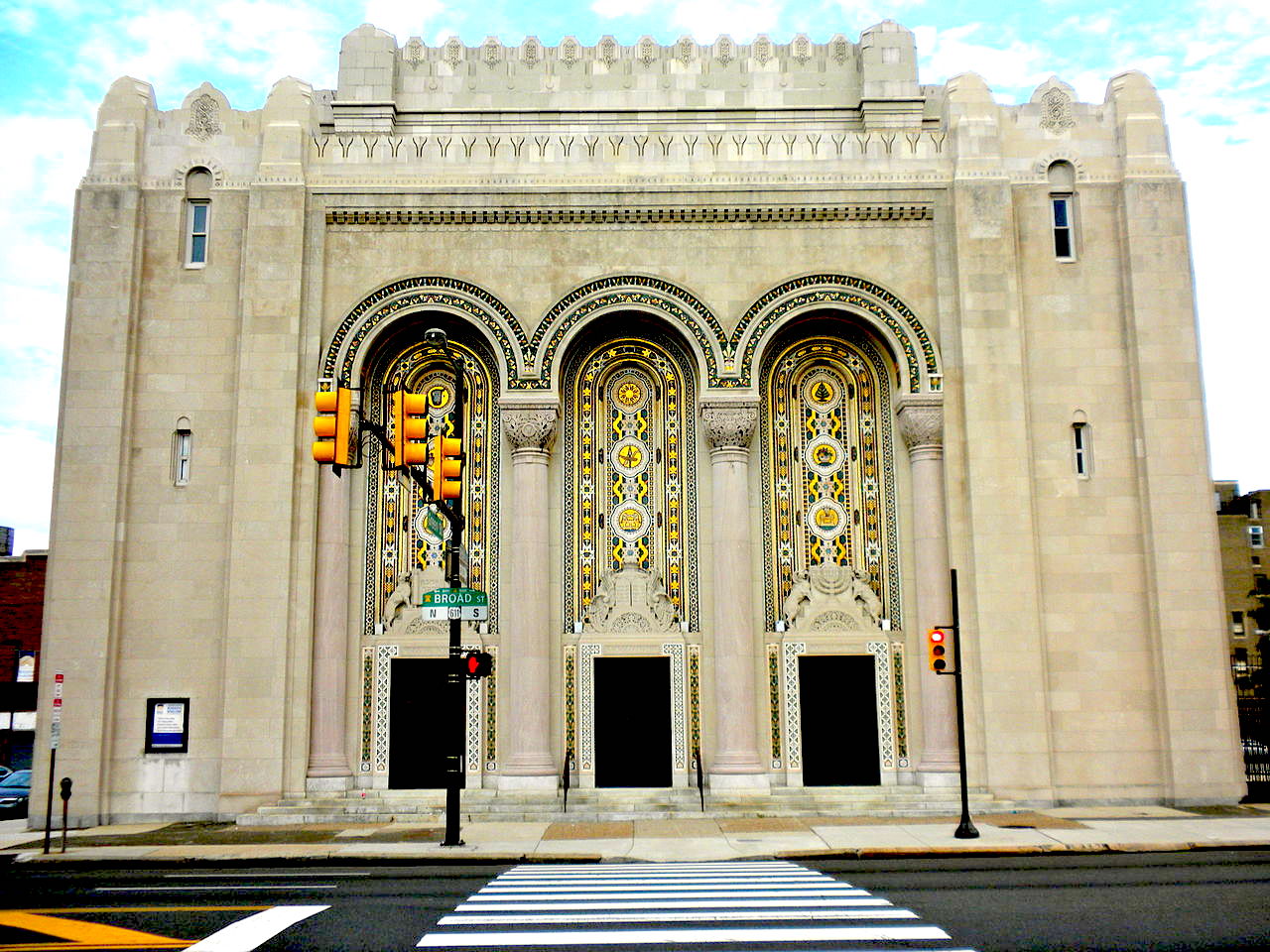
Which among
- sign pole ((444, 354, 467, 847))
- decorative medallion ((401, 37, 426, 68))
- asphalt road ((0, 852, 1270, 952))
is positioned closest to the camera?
asphalt road ((0, 852, 1270, 952))

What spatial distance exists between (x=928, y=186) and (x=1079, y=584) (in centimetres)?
892

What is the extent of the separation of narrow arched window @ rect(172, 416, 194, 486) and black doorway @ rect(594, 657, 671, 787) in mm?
9368

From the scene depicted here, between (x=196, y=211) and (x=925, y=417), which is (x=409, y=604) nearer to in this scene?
(x=196, y=211)

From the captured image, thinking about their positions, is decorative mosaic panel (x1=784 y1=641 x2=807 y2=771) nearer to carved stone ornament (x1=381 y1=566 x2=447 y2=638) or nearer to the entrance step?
the entrance step

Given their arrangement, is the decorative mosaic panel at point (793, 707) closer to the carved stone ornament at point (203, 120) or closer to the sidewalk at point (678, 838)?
the sidewalk at point (678, 838)

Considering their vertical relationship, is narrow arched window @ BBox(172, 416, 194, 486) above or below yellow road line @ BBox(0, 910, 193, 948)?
above

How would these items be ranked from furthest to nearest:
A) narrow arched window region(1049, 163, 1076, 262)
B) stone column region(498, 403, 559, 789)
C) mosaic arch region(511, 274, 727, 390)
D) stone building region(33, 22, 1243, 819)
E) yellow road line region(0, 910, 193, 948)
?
narrow arched window region(1049, 163, 1076, 262) < mosaic arch region(511, 274, 727, 390) < stone column region(498, 403, 559, 789) < stone building region(33, 22, 1243, 819) < yellow road line region(0, 910, 193, 948)

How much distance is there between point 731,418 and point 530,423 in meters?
4.18

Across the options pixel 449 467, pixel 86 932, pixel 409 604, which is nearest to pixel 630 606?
pixel 409 604

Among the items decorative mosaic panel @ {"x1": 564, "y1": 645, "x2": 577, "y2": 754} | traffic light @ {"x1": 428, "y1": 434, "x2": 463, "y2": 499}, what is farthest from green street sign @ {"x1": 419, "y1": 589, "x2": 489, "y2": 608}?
decorative mosaic panel @ {"x1": 564, "y1": 645, "x2": 577, "y2": 754}

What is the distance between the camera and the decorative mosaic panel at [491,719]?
25.3m

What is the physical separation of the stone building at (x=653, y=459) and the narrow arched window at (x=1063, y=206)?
0.07 meters

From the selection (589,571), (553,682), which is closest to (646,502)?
(589,571)

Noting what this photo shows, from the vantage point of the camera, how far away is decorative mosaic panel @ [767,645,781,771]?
1000 inches
